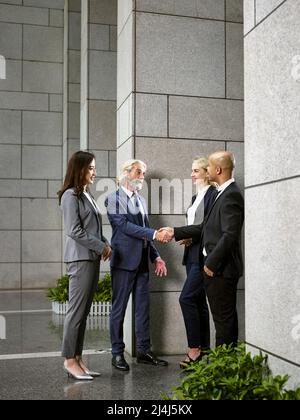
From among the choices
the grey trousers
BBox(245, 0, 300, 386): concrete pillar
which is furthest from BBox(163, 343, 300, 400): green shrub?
the grey trousers

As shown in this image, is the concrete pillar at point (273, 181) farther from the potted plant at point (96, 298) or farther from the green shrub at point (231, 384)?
the potted plant at point (96, 298)

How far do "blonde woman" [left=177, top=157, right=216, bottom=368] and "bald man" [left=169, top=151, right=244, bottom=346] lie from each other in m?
1.16

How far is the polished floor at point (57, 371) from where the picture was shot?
5.00 meters

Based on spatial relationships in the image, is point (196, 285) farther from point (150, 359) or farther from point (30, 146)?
point (30, 146)

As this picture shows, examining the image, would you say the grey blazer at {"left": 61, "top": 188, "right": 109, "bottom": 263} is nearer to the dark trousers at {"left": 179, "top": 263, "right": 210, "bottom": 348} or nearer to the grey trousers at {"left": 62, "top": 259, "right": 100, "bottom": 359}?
the grey trousers at {"left": 62, "top": 259, "right": 100, "bottom": 359}

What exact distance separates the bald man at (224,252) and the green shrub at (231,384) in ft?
3.56

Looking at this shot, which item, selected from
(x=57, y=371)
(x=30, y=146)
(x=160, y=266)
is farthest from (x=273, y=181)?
(x=30, y=146)

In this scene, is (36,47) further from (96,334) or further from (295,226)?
(295,226)

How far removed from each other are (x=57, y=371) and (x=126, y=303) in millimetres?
1044

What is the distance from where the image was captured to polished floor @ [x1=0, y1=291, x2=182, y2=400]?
5.00m

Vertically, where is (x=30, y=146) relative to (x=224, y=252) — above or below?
above

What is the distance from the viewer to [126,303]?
612 cm

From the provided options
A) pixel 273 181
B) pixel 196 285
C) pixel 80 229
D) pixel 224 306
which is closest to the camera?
pixel 273 181

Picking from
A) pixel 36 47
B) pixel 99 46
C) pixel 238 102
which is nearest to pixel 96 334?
pixel 238 102
